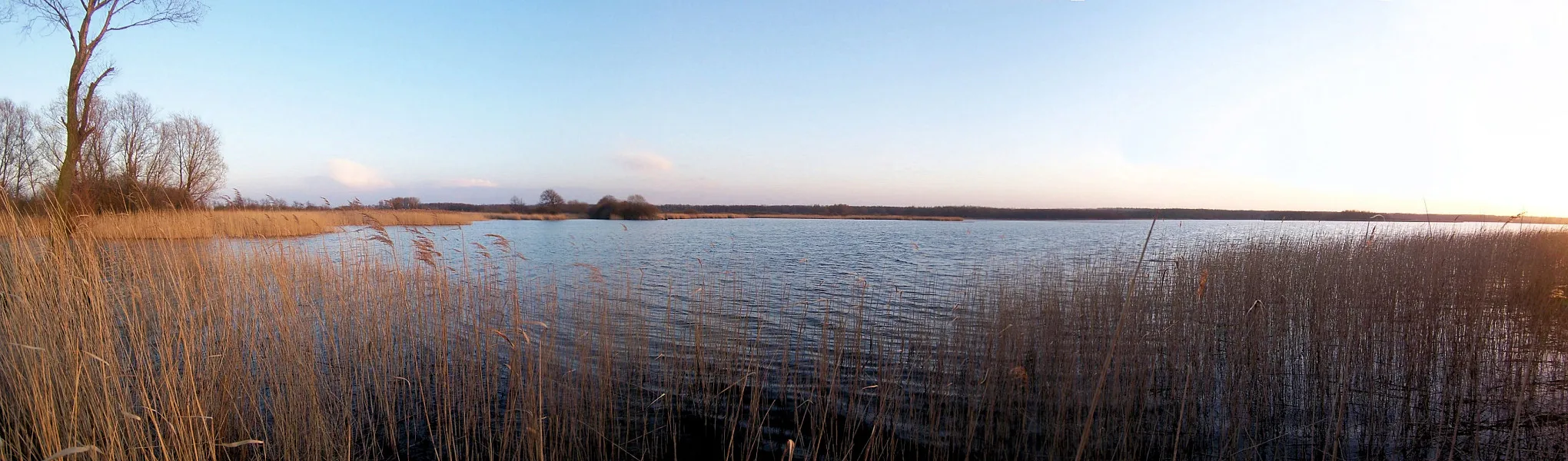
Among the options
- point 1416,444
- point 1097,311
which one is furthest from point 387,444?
point 1416,444

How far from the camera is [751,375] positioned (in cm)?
525

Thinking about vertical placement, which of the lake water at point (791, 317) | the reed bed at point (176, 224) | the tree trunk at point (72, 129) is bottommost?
the lake water at point (791, 317)

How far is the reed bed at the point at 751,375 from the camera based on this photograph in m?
3.19

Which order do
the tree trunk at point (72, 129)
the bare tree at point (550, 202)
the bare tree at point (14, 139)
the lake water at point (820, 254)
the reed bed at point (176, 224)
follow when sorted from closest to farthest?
1. the reed bed at point (176, 224)
2. the tree trunk at point (72, 129)
3. the lake water at point (820, 254)
4. the bare tree at point (14, 139)
5. the bare tree at point (550, 202)

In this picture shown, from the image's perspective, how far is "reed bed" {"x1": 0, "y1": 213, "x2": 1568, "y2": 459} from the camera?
319cm

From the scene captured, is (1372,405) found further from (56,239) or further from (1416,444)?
(56,239)

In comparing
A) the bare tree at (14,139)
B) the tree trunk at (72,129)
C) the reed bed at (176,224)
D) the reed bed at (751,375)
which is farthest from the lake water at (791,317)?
the bare tree at (14,139)

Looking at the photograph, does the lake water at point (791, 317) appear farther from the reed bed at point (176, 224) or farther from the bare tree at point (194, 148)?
the bare tree at point (194, 148)

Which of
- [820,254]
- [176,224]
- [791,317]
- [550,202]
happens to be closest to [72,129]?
[176,224]

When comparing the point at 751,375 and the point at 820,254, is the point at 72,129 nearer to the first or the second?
the point at 751,375

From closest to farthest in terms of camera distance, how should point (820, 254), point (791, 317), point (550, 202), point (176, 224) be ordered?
point (176, 224) < point (791, 317) < point (820, 254) < point (550, 202)

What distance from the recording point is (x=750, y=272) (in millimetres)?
11133

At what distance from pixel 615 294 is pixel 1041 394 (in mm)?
5222

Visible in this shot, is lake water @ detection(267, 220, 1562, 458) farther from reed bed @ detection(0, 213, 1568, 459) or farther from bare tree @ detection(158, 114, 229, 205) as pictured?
bare tree @ detection(158, 114, 229, 205)
